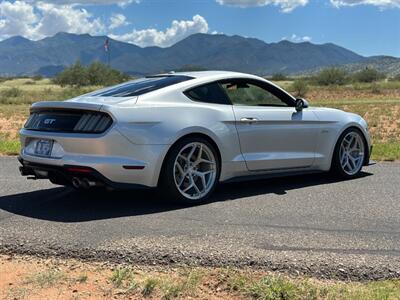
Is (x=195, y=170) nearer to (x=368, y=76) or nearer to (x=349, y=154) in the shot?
(x=349, y=154)

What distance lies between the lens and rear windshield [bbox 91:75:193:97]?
20.4 feet

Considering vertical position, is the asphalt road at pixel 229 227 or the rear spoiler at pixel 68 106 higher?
the rear spoiler at pixel 68 106

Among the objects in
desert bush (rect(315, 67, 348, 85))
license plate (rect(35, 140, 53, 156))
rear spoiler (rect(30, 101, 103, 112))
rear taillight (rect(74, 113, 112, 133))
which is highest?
desert bush (rect(315, 67, 348, 85))

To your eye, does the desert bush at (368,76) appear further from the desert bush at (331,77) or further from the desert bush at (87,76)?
the desert bush at (87,76)

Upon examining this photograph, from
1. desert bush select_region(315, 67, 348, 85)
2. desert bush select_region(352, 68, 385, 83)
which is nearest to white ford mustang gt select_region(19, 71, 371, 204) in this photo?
desert bush select_region(315, 67, 348, 85)

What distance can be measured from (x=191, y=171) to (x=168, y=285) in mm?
2513

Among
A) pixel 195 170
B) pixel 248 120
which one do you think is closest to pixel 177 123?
pixel 195 170

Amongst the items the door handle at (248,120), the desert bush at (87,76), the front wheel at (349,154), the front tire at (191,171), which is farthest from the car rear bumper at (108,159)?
the desert bush at (87,76)

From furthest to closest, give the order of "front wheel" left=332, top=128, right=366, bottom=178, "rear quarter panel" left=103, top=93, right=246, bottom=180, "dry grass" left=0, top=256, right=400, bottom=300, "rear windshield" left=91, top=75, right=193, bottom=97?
"front wheel" left=332, top=128, right=366, bottom=178 < "rear windshield" left=91, top=75, right=193, bottom=97 < "rear quarter panel" left=103, top=93, right=246, bottom=180 < "dry grass" left=0, top=256, right=400, bottom=300

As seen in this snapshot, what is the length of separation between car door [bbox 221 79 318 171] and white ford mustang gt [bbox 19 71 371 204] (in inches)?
0.5

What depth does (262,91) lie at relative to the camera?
703 centimetres

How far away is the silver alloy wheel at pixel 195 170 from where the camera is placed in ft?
19.8

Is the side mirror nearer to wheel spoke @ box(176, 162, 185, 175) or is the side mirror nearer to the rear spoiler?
wheel spoke @ box(176, 162, 185, 175)

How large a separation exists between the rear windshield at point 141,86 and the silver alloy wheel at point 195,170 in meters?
0.79
